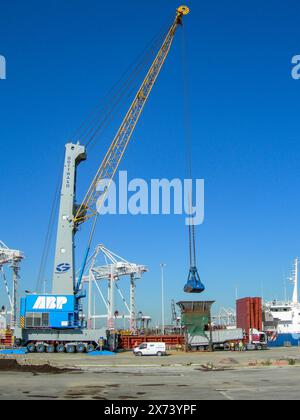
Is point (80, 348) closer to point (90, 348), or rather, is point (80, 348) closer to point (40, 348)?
point (90, 348)

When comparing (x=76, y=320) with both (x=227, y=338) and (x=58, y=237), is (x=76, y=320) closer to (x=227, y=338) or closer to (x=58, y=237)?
(x=58, y=237)

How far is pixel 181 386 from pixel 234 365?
15.0 meters

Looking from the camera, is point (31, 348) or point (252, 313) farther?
point (252, 313)

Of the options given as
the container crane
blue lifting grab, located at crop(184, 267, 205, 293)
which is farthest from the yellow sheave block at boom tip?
blue lifting grab, located at crop(184, 267, 205, 293)

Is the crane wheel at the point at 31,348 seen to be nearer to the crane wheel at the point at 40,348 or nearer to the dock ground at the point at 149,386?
the crane wheel at the point at 40,348

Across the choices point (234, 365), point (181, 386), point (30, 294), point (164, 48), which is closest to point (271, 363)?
point (234, 365)

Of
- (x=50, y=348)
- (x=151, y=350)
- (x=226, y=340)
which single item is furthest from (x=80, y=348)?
(x=226, y=340)

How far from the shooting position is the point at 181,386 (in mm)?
23672

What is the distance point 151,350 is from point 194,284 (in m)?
8.10

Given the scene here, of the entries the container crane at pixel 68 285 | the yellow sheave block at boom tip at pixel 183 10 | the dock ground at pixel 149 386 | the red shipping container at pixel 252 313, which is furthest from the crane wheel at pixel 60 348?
the yellow sheave block at boom tip at pixel 183 10

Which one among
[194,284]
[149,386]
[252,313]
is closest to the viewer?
[149,386]

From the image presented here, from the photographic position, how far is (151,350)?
54.2 m

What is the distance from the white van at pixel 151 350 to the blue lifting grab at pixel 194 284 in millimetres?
6146

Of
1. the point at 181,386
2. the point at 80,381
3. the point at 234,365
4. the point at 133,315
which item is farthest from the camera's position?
the point at 133,315
